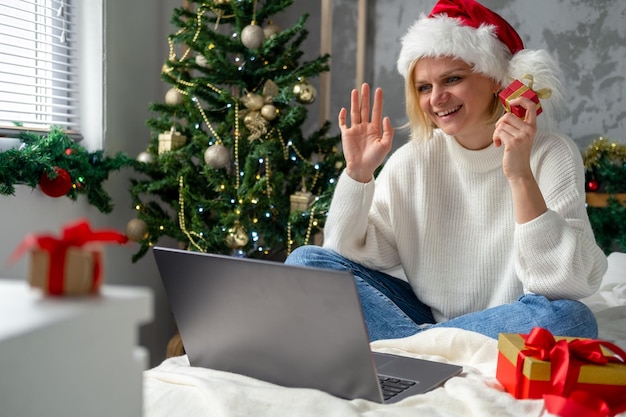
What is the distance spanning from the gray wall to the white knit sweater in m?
1.07

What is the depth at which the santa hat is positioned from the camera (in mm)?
2029

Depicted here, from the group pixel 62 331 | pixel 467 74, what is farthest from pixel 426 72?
pixel 62 331

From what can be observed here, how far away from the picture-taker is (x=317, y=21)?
3.74 meters

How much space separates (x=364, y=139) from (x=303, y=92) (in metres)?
0.64

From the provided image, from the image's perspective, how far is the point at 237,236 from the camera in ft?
8.56

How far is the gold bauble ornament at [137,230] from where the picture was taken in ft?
8.68

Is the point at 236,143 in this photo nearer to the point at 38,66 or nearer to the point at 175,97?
the point at 175,97

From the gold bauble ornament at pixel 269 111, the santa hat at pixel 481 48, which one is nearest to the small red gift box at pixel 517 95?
the santa hat at pixel 481 48

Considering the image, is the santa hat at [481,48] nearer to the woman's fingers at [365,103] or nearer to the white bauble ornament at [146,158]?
the woman's fingers at [365,103]

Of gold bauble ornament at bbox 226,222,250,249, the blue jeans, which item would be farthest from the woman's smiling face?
gold bauble ornament at bbox 226,222,250,249

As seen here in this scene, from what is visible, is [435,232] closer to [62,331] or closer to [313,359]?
[313,359]

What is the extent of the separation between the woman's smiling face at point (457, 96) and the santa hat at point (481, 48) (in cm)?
3

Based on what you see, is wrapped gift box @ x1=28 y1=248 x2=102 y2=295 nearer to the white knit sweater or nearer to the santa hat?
the white knit sweater

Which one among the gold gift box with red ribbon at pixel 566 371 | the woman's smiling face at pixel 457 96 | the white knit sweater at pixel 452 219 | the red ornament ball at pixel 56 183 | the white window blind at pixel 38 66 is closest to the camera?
the gold gift box with red ribbon at pixel 566 371
